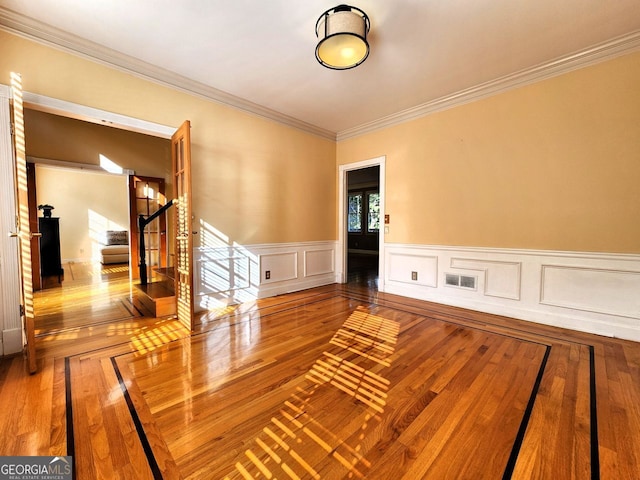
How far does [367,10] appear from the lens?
2102 millimetres

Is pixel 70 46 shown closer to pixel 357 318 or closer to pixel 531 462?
pixel 357 318

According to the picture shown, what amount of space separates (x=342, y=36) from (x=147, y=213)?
527 cm

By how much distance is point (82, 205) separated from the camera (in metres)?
7.53

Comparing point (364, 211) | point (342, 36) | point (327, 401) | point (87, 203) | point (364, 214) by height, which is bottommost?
point (327, 401)

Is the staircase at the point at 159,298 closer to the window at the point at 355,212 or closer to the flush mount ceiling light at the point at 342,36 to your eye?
the flush mount ceiling light at the point at 342,36

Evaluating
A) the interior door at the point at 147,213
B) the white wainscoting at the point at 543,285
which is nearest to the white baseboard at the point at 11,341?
the interior door at the point at 147,213

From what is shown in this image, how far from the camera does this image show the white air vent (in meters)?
3.42

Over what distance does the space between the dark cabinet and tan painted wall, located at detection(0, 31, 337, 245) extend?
13.2ft

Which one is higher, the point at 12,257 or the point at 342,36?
the point at 342,36

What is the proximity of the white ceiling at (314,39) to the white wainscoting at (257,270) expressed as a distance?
207cm

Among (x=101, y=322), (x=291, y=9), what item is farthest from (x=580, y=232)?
(x=101, y=322)

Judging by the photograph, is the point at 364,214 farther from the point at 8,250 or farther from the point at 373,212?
the point at 8,250

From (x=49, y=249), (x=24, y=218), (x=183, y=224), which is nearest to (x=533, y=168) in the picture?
(x=183, y=224)

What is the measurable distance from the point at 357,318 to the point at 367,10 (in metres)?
2.88
